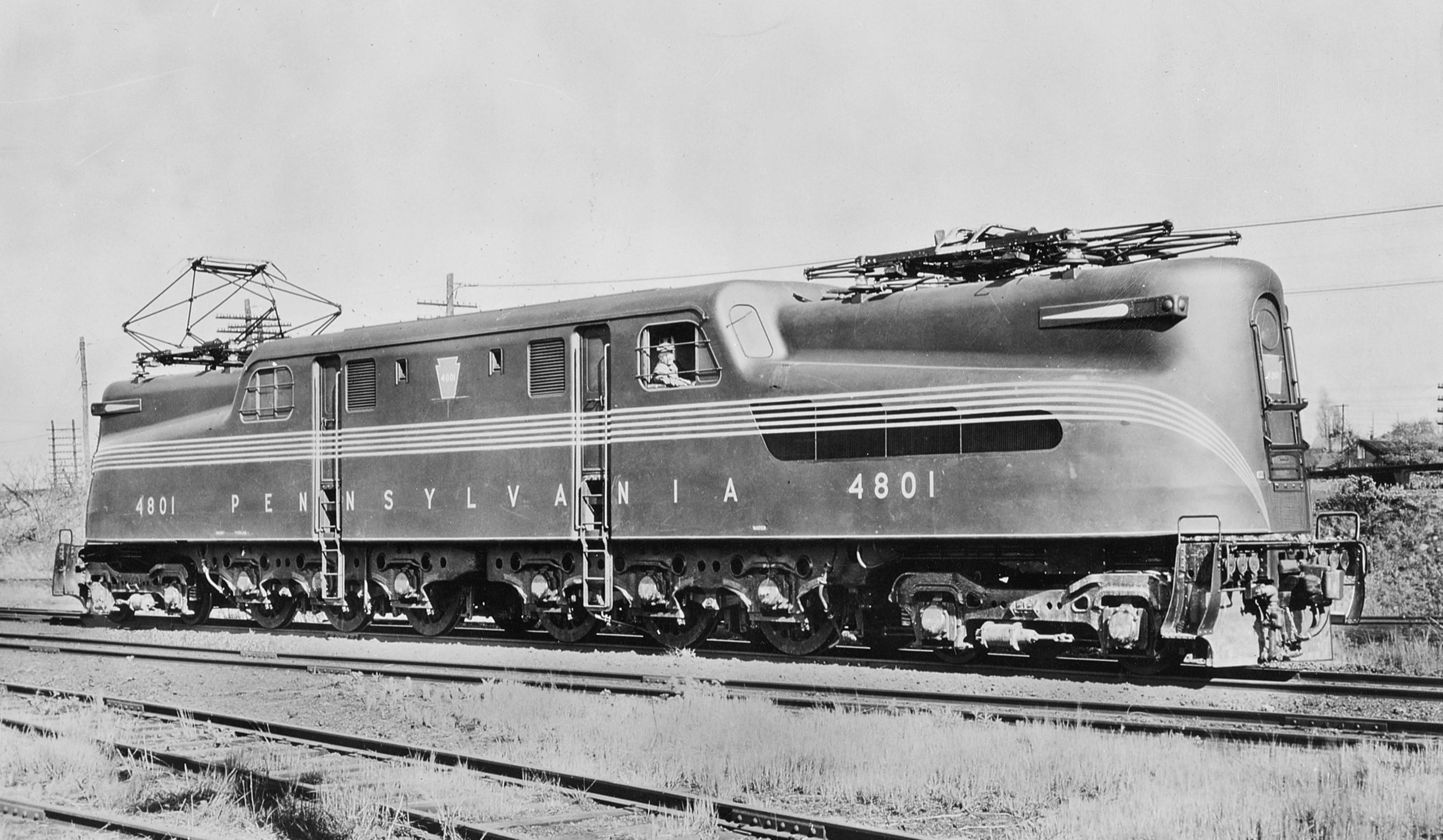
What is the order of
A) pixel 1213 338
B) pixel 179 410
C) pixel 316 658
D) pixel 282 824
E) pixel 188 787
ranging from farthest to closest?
pixel 179 410 → pixel 316 658 → pixel 1213 338 → pixel 188 787 → pixel 282 824

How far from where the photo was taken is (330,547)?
60.6 ft

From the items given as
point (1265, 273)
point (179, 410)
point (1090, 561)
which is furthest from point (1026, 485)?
point (179, 410)

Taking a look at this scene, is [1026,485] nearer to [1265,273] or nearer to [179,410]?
[1265,273]

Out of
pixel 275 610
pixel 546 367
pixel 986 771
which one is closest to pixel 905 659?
pixel 546 367

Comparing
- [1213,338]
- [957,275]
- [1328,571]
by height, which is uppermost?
[957,275]

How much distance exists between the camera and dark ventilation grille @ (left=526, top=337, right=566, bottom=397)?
629 inches

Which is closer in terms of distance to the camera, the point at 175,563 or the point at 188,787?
the point at 188,787

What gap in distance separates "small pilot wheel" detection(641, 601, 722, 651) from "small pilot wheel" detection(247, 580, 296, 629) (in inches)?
256

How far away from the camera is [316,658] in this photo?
53.2ft

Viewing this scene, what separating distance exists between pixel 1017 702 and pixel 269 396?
12.3m

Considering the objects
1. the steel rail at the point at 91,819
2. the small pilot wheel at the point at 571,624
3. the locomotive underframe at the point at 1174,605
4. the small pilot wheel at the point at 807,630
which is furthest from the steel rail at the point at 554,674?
the steel rail at the point at 91,819

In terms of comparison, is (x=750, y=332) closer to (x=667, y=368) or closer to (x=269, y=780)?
(x=667, y=368)

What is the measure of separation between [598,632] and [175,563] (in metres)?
7.65

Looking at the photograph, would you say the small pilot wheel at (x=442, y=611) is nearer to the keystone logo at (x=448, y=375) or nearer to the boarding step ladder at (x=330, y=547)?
the boarding step ladder at (x=330, y=547)
